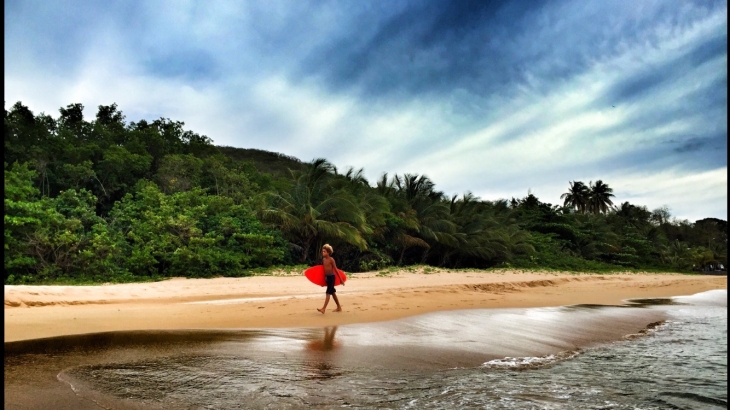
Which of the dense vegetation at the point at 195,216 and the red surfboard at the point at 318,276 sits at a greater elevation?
the dense vegetation at the point at 195,216

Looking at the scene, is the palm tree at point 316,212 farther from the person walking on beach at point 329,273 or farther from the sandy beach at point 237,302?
the person walking on beach at point 329,273

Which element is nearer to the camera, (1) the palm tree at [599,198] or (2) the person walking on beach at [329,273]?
(2) the person walking on beach at [329,273]

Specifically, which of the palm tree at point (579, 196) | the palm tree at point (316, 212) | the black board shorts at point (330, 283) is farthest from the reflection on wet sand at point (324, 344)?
the palm tree at point (579, 196)

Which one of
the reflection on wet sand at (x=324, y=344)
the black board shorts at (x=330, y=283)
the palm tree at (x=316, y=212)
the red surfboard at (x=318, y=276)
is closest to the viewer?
the reflection on wet sand at (x=324, y=344)

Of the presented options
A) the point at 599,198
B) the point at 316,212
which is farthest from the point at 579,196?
the point at 316,212

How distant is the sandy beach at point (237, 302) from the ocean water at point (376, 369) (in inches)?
39.2

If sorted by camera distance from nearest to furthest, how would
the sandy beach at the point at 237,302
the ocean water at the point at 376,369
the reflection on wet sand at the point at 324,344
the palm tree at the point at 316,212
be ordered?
the ocean water at the point at 376,369
the reflection on wet sand at the point at 324,344
the sandy beach at the point at 237,302
the palm tree at the point at 316,212

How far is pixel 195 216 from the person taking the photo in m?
17.1

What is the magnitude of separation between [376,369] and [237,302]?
5.95 metres

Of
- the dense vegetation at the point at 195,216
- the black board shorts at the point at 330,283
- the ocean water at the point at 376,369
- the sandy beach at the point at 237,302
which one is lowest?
the ocean water at the point at 376,369

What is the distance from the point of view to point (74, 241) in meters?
13.8

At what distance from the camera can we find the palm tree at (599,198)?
2164 inches

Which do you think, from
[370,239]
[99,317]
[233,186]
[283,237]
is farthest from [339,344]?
[233,186]

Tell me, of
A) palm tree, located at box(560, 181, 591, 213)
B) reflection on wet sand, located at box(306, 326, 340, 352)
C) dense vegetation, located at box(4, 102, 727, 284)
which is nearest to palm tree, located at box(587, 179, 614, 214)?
palm tree, located at box(560, 181, 591, 213)
